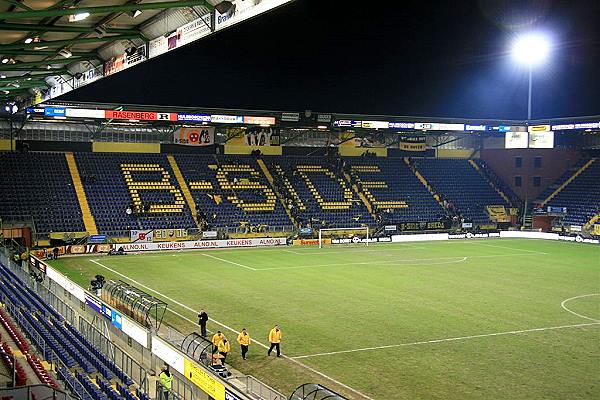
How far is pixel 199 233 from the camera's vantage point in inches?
2196

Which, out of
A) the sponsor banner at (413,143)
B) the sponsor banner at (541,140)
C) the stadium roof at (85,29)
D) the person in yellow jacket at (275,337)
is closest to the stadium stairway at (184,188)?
the sponsor banner at (413,143)

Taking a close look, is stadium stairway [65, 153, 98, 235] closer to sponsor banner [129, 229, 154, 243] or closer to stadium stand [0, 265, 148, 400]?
sponsor banner [129, 229, 154, 243]

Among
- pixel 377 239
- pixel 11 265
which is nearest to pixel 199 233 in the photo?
pixel 377 239

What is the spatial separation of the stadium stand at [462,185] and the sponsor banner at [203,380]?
5380 centimetres

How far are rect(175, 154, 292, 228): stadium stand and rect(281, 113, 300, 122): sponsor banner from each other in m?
8.21

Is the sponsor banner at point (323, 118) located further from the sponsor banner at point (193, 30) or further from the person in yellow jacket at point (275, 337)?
the sponsor banner at point (193, 30)

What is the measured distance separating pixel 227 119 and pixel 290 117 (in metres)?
5.92

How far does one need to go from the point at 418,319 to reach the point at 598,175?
160 ft

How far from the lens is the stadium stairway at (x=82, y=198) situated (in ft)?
172

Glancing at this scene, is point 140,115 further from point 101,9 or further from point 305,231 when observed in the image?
point 101,9

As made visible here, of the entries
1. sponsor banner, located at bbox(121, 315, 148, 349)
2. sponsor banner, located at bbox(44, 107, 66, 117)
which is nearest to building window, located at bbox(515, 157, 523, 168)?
sponsor banner, located at bbox(44, 107, 66, 117)

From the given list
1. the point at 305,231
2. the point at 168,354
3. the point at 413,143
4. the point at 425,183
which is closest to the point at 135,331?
the point at 168,354

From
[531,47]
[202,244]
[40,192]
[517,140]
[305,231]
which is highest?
[531,47]

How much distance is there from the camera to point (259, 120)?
57.8 meters
